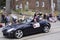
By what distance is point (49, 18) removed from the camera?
29.2m

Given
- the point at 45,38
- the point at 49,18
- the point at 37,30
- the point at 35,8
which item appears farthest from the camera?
the point at 35,8

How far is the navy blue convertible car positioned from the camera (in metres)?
14.5

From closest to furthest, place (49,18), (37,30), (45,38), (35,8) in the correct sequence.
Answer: (45,38), (37,30), (49,18), (35,8)

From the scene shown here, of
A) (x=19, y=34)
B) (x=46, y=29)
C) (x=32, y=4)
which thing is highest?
(x=19, y=34)

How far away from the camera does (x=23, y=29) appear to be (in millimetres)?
14984

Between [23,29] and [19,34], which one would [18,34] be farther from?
[23,29]

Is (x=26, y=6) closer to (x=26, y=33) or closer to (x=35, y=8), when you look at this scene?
(x=35, y=8)

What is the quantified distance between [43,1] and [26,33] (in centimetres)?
3531

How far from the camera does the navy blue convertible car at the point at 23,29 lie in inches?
572

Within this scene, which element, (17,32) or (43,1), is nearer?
(17,32)

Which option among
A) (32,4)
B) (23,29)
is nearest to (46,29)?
(23,29)

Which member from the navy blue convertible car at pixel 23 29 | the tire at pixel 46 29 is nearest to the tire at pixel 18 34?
the navy blue convertible car at pixel 23 29

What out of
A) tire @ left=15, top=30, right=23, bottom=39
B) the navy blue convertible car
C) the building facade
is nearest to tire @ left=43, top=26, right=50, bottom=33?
the navy blue convertible car

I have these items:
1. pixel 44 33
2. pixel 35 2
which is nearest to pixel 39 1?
pixel 35 2
